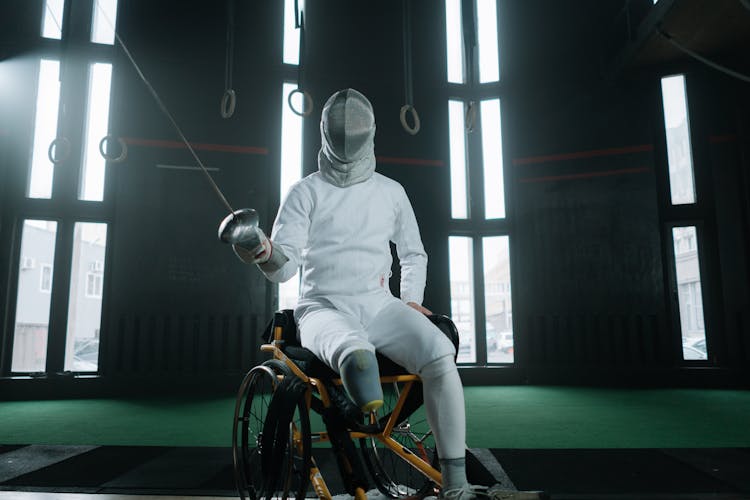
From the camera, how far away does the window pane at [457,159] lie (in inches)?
250

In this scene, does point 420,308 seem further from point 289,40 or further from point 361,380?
point 289,40

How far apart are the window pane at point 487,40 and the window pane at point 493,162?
37 cm

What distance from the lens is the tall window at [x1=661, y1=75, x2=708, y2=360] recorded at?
5730 mm

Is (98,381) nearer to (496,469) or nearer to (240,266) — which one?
(240,266)

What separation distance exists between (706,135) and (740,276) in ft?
5.07

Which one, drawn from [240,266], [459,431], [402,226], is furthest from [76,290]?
[459,431]

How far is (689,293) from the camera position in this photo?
5.78 m

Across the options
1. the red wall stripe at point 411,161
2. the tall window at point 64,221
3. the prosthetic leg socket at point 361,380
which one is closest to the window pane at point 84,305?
the tall window at point 64,221

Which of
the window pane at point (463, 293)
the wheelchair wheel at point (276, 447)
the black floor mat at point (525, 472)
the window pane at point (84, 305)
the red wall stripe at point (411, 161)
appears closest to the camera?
the wheelchair wheel at point (276, 447)

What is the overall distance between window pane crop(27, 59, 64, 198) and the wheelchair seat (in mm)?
4772

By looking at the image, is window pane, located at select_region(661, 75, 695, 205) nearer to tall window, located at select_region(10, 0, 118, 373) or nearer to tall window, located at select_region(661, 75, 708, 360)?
tall window, located at select_region(661, 75, 708, 360)

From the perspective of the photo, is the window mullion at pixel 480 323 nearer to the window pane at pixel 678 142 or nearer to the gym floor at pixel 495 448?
the gym floor at pixel 495 448

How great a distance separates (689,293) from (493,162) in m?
2.54

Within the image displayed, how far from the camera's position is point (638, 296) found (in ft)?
18.8
